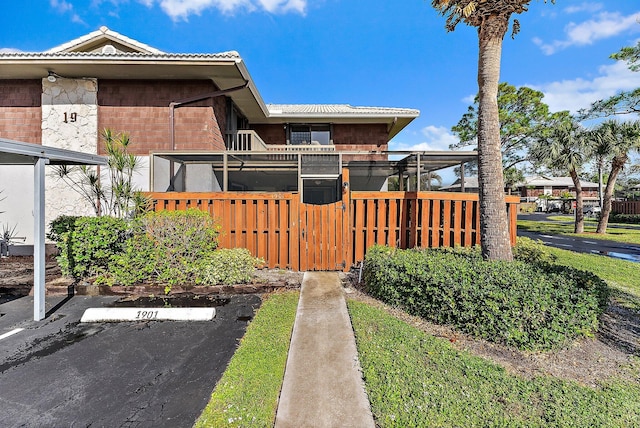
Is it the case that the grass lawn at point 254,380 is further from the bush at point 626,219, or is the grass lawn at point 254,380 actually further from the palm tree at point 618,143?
the bush at point 626,219

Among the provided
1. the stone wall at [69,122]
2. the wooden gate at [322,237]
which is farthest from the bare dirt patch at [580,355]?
the stone wall at [69,122]

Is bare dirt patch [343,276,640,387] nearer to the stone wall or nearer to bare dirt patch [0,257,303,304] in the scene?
bare dirt patch [0,257,303,304]

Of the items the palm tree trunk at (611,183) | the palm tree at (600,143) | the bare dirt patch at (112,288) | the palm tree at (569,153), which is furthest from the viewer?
the palm tree at (569,153)

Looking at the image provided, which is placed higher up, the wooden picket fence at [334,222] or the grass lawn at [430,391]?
the wooden picket fence at [334,222]

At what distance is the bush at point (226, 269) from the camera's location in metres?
5.67

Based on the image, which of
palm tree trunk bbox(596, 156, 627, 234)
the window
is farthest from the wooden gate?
palm tree trunk bbox(596, 156, 627, 234)

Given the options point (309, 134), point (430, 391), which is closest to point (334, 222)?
point (430, 391)

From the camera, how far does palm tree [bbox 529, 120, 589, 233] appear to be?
52.7ft

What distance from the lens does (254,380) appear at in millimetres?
2768

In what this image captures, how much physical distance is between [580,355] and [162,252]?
21.8 feet

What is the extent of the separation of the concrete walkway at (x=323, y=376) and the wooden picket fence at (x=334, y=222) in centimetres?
241

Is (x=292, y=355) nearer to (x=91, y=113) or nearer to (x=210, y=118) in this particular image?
(x=210, y=118)

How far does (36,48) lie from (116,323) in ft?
31.0

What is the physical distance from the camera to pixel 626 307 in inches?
188
